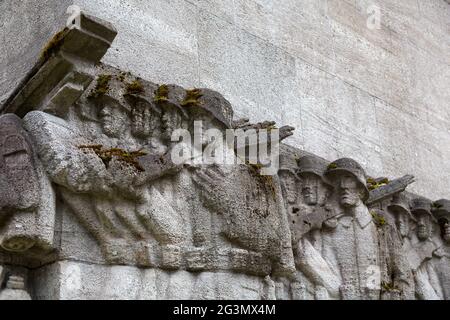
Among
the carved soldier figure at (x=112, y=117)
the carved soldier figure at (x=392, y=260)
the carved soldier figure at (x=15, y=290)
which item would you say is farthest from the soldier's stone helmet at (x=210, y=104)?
the carved soldier figure at (x=392, y=260)

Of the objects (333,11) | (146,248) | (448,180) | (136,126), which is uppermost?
(333,11)

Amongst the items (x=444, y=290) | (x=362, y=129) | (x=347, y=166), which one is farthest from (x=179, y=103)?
(x=444, y=290)

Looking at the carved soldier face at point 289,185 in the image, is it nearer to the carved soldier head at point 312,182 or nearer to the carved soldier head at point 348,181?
the carved soldier head at point 312,182

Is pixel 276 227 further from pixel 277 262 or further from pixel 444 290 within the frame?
pixel 444 290

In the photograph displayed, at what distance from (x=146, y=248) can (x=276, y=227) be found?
1068 mm

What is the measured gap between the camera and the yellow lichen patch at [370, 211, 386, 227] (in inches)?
262

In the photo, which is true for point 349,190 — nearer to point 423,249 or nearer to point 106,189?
point 423,249

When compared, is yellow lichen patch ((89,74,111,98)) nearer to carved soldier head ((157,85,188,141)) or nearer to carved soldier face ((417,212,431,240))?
carved soldier head ((157,85,188,141))

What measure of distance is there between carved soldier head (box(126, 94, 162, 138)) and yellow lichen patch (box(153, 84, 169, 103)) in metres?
0.05

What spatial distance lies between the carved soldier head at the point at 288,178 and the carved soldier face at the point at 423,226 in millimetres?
1775

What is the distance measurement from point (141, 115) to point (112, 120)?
0.23m

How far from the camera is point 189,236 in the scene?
518 cm

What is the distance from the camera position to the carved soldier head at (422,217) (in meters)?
7.40

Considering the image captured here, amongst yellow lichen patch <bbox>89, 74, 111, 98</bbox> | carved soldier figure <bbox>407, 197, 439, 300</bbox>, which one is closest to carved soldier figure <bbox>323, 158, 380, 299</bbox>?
carved soldier figure <bbox>407, 197, 439, 300</bbox>
